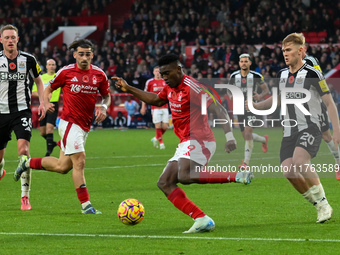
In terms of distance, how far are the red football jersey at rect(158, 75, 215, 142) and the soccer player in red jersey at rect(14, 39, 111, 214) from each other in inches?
72.4

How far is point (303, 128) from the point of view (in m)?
8.24

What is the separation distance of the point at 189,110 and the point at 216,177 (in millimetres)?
814

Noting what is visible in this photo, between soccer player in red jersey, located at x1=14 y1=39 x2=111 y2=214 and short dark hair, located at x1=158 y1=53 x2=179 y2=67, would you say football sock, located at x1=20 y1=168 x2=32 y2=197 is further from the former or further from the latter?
short dark hair, located at x1=158 y1=53 x2=179 y2=67

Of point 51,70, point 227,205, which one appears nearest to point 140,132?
point 51,70

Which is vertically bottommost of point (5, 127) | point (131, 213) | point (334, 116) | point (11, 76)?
point (131, 213)

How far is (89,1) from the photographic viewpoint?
139 feet

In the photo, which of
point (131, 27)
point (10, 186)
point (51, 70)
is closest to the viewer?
point (10, 186)

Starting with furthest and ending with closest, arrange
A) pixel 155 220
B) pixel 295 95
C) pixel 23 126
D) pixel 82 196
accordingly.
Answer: pixel 23 126 → pixel 82 196 → pixel 155 220 → pixel 295 95

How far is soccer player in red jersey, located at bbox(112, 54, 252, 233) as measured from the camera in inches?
295

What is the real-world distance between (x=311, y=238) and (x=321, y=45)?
25580mm

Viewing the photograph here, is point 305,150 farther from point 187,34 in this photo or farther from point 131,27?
point 131,27

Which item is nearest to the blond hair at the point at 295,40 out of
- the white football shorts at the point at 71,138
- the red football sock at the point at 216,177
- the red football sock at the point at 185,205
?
the red football sock at the point at 216,177

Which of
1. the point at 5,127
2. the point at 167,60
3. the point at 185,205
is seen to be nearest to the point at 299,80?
the point at 167,60

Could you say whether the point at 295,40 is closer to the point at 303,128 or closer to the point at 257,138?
the point at 303,128
